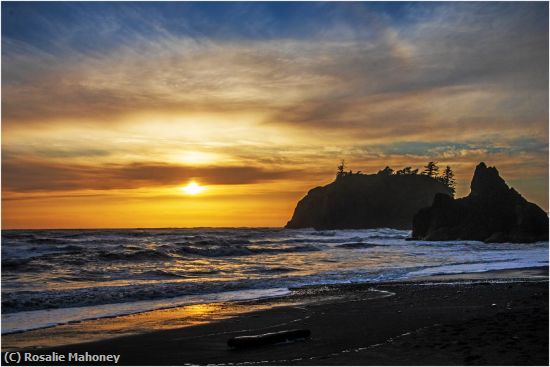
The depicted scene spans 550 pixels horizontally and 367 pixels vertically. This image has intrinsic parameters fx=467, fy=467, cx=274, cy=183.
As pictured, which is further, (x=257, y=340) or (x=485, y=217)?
(x=485, y=217)

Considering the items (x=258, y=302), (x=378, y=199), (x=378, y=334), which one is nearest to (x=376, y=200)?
(x=378, y=199)

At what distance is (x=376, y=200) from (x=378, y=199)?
2.85 ft

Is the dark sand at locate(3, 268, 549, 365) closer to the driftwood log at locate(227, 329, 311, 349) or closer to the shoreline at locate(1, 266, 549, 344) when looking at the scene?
the driftwood log at locate(227, 329, 311, 349)

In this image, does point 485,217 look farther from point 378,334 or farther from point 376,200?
point 376,200

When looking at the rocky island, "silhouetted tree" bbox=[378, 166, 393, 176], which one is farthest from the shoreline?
"silhouetted tree" bbox=[378, 166, 393, 176]

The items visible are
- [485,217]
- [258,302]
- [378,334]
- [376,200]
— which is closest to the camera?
[378,334]

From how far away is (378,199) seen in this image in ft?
538

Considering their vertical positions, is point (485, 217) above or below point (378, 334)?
above

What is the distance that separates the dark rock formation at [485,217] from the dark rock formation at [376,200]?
78.7 m

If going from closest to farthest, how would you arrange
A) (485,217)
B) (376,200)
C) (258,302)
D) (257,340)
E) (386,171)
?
(257,340) → (258,302) → (485,217) → (376,200) → (386,171)

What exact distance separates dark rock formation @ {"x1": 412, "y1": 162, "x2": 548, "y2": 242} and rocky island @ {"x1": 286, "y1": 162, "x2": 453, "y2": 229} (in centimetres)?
7777

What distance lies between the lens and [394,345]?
29.0 ft

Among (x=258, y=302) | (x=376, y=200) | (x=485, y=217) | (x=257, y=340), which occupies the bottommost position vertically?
(x=258, y=302)

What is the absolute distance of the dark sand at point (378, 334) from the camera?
8.04m
